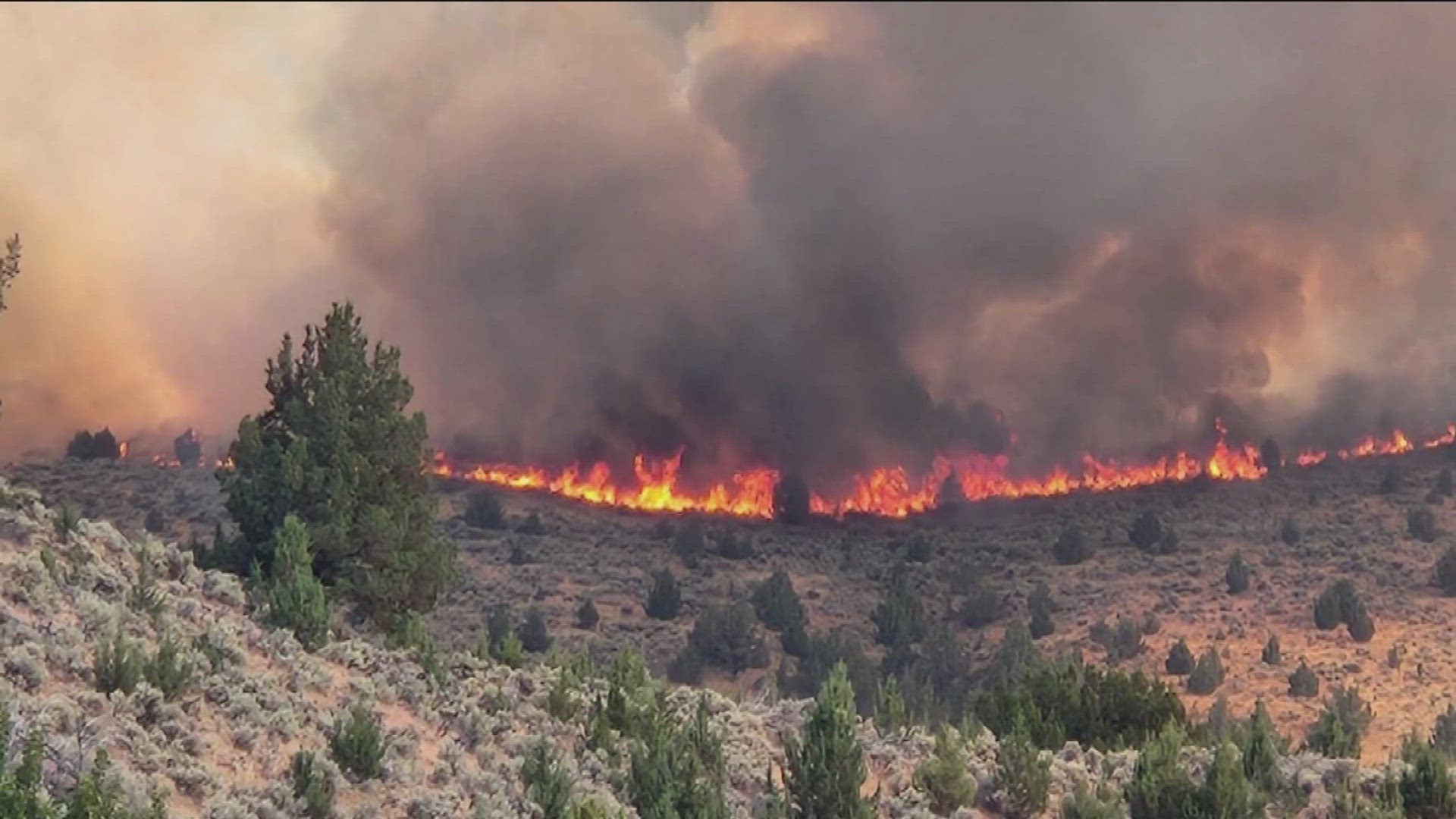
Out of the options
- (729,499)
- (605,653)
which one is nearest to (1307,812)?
(605,653)

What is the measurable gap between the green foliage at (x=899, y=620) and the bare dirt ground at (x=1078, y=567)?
1.07m

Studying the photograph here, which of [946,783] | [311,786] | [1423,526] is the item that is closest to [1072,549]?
[1423,526]

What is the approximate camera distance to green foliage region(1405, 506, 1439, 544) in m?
79.2

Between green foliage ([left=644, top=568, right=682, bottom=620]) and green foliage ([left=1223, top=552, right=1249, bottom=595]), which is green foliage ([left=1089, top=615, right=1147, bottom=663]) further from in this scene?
green foliage ([left=644, top=568, right=682, bottom=620])

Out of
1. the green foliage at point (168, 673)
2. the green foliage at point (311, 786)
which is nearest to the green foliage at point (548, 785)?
the green foliage at point (311, 786)

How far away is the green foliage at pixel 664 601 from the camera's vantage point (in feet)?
255

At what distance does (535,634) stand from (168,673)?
49.1m

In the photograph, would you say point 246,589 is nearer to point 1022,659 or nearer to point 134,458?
point 1022,659

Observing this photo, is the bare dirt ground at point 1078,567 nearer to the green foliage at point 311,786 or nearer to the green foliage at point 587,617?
the green foliage at point 587,617

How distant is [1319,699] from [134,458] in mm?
74546

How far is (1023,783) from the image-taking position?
2645 centimetres

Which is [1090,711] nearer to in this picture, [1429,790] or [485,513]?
[1429,790]

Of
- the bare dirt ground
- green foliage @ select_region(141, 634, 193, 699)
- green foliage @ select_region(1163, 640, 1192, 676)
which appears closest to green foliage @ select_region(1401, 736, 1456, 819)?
green foliage @ select_region(141, 634, 193, 699)

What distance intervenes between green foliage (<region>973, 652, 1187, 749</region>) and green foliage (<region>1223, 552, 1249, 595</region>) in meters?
39.7
